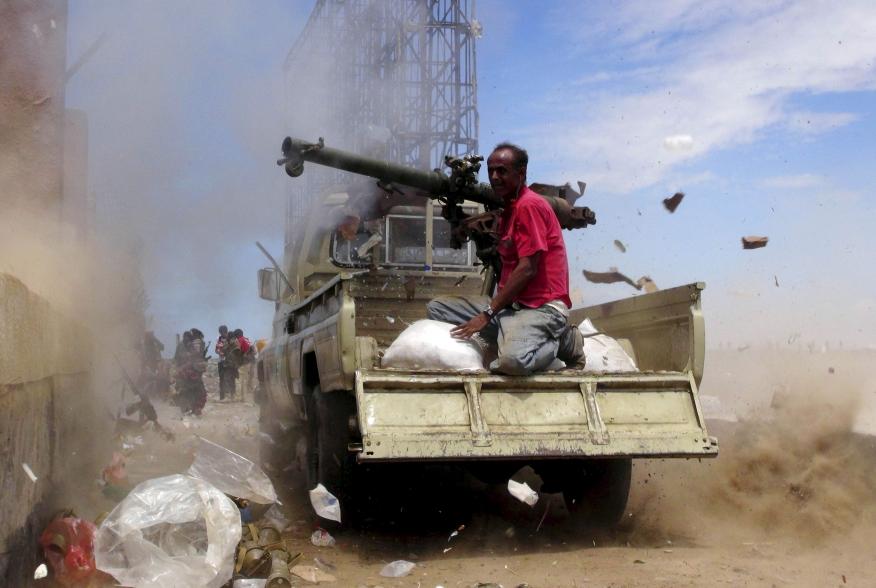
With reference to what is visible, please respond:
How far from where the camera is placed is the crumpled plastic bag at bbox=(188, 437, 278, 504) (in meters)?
4.66

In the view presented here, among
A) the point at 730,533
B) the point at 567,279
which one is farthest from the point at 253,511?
the point at 730,533

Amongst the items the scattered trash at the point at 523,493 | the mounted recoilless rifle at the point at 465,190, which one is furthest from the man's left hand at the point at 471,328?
the scattered trash at the point at 523,493

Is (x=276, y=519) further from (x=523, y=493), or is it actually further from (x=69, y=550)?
(x=69, y=550)

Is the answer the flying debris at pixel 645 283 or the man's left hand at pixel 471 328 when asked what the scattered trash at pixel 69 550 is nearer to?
the man's left hand at pixel 471 328

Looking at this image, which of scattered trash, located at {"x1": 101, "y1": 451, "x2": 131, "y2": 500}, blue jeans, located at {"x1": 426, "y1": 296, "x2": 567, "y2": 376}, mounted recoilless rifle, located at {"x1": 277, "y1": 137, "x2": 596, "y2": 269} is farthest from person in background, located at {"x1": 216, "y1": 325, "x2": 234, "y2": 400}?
blue jeans, located at {"x1": 426, "y1": 296, "x2": 567, "y2": 376}

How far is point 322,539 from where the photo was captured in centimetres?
491

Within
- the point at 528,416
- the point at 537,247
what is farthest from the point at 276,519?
the point at 537,247

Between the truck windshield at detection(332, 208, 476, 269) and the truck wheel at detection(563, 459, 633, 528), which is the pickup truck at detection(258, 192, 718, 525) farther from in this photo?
the truck windshield at detection(332, 208, 476, 269)

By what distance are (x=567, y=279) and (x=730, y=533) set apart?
168 centimetres

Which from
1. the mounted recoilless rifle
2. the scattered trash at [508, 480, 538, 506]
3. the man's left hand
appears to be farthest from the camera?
the mounted recoilless rifle

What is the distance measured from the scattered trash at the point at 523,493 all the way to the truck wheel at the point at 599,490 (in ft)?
1.55

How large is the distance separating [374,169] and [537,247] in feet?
5.52

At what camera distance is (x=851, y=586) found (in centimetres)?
386

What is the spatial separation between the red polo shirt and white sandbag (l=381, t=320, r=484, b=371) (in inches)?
15.5
